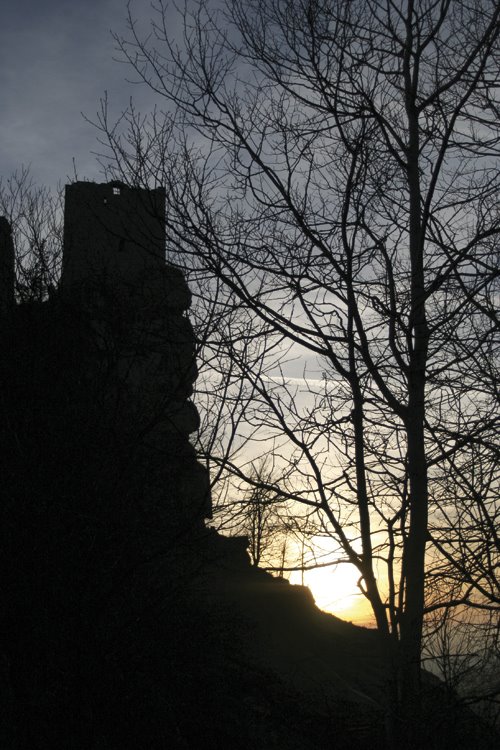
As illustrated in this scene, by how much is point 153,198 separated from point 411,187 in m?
2.03

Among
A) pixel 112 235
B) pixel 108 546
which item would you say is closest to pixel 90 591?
pixel 108 546

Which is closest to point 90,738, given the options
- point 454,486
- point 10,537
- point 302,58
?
point 10,537

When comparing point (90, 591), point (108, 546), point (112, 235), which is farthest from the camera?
point (108, 546)

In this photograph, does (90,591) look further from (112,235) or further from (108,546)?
(112,235)

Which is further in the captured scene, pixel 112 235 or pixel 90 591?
pixel 90 591

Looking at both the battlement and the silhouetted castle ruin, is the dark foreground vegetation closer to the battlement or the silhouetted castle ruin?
the silhouetted castle ruin

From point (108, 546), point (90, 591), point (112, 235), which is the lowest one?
point (90, 591)

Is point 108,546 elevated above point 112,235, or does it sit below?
below

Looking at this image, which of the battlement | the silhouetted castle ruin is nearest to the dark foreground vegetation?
the silhouetted castle ruin

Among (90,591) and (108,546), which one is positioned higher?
(108,546)

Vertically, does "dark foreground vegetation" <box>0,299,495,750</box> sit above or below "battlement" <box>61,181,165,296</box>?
below

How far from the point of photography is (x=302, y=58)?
5.45 metres

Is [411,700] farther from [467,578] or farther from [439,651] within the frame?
[467,578]

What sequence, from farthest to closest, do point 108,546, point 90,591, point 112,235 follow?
point 108,546 → point 90,591 → point 112,235
